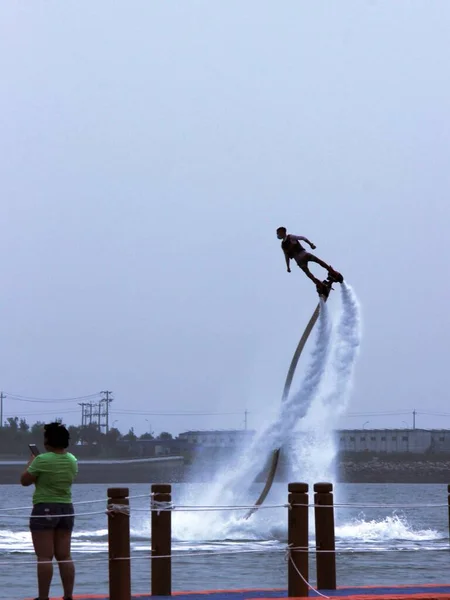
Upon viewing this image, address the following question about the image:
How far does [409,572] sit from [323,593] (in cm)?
1042

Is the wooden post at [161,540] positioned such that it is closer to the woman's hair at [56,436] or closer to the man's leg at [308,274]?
the woman's hair at [56,436]

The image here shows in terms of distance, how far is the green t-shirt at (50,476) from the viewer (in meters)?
12.9

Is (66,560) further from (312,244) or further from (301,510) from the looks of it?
(312,244)

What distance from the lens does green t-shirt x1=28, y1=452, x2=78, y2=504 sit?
1293cm

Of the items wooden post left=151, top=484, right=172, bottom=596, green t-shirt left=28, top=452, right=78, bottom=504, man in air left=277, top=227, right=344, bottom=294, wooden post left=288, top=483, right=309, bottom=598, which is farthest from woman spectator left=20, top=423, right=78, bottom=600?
man in air left=277, top=227, right=344, bottom=294

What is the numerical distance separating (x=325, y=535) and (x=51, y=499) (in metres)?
4.06

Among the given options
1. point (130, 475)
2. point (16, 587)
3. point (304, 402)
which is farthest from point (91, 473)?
point (16, 587)

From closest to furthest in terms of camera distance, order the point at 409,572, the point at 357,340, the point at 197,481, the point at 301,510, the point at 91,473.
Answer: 1. the point at 301,510
2. the point at 409,572
3. the point at 357,340
4. the point at 197,481
5. the point at 91,473

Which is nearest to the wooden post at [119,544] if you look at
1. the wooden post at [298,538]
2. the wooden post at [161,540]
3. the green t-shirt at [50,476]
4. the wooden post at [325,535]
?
the wooden post at [161,540]

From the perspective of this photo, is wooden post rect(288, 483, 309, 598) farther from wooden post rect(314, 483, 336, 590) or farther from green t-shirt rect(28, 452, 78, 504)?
green t-shirt rect(28, 452, 78, 504)

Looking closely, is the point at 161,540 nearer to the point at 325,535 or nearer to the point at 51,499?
the point at 325,535

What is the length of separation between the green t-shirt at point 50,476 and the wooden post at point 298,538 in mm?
3078

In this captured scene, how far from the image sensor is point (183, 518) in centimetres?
4169

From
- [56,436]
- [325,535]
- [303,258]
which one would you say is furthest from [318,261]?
[56,436]
